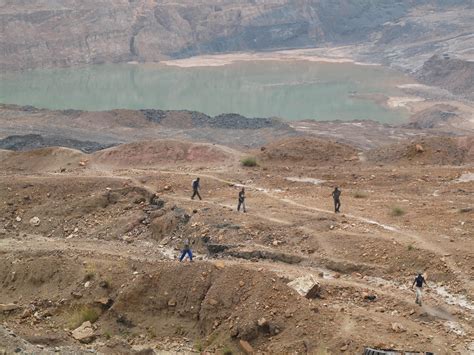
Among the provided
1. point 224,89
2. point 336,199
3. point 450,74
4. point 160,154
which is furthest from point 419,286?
point 450,74

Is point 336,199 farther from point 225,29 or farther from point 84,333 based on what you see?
point 225,29

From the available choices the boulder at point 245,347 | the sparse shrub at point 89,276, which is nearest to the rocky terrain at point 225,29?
the sparse shrub at point 89,276

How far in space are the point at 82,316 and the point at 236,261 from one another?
4.54 meters

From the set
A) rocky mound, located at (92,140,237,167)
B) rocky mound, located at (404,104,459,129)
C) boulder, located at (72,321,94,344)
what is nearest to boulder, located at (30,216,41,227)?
boulder, located at (72,321,94,344)

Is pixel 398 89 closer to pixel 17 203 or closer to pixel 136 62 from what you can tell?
pixel 136 62

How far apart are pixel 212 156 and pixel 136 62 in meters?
88.6

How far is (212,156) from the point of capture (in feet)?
107

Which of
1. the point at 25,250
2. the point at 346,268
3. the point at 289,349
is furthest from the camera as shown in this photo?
the point at 25,250

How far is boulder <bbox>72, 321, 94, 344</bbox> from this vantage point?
566 inches

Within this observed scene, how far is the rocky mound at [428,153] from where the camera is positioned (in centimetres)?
2998

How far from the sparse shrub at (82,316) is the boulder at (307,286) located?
518cm

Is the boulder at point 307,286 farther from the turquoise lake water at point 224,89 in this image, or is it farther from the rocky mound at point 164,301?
the turquoise lake water at point 224,89

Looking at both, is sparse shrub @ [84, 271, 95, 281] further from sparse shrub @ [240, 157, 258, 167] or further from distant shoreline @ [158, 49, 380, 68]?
distant shoreline @ [158, 49, 380, 68]

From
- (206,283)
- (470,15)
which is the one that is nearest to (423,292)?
(206,283)
